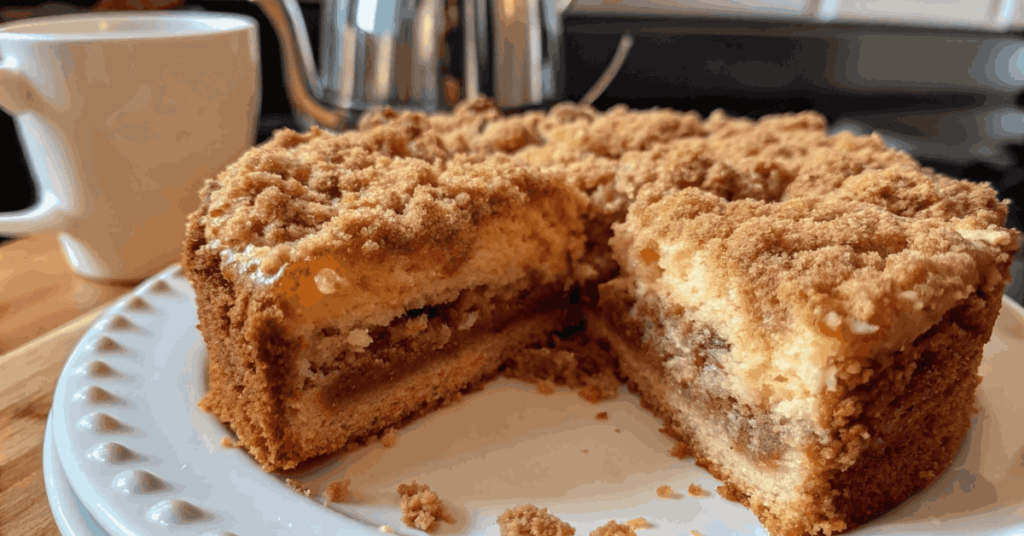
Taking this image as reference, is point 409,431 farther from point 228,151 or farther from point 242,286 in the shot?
point 228,151

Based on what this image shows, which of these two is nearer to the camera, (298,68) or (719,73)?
(298,68)

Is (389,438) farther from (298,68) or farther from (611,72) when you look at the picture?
(611,72)

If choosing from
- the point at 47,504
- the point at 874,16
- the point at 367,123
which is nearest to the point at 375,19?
the point at 367,123

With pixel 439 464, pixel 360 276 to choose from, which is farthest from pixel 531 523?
pixel 360 276

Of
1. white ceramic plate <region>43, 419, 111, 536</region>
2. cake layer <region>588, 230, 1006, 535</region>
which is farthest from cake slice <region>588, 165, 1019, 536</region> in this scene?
white ceramic plate <region>43, 419, 111, 536</region>

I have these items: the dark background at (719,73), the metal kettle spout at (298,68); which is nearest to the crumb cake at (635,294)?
the metal kettle spout at (298,68)

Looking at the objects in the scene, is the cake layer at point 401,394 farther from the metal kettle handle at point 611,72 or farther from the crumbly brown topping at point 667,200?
the metal kettle handle at point 611,72

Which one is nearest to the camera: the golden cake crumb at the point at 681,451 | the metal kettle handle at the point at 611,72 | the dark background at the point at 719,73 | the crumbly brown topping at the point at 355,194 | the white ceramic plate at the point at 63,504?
the white ceramic plate at the point at 63,504
